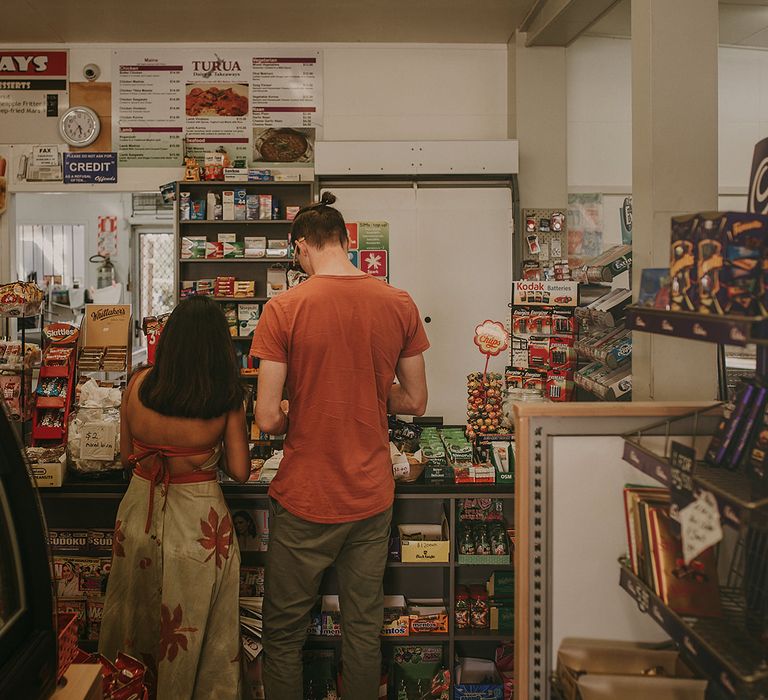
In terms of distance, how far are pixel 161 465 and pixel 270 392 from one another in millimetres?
467

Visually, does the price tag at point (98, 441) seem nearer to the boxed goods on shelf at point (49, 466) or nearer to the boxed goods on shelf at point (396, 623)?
the boxed goods on shelf at point (49, 466)

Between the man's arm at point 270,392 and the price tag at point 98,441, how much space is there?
31.0 inches

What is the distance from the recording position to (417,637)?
2809 millimetres

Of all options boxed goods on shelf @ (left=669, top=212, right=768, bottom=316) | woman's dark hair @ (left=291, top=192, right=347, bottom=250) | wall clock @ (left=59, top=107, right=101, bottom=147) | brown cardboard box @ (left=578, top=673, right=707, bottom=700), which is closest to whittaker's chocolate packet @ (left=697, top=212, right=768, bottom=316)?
boxed goods on shelf @ (left=669, top=212, right=768, bottom=316)

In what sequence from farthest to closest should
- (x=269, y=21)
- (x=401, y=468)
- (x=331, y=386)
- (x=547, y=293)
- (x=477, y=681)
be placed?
(x=269, y=21)
(x=547, y=293)
(x=477, y=681)
(x=401, y=468)
(x=331, y=386)

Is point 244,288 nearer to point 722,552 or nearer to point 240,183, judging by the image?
point 240,183

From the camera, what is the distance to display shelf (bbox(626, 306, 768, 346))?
1278mm

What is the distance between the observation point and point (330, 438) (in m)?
2.23

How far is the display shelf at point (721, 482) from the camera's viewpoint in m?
1.21

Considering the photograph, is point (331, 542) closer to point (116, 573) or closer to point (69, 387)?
point (116, 573)

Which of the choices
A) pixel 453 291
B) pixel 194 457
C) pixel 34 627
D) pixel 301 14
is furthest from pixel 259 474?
pixel 301 14

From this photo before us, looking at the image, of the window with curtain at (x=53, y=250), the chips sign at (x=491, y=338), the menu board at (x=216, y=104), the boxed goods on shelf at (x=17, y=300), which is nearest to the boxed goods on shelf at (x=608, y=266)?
the chips sign at (x=491, y=338)

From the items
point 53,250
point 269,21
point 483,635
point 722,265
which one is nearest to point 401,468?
point 483,635

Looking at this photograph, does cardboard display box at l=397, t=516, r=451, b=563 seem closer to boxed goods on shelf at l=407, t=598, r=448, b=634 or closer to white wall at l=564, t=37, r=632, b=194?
boxed goods on shelf at l=407, t=598, r=448, b=634
